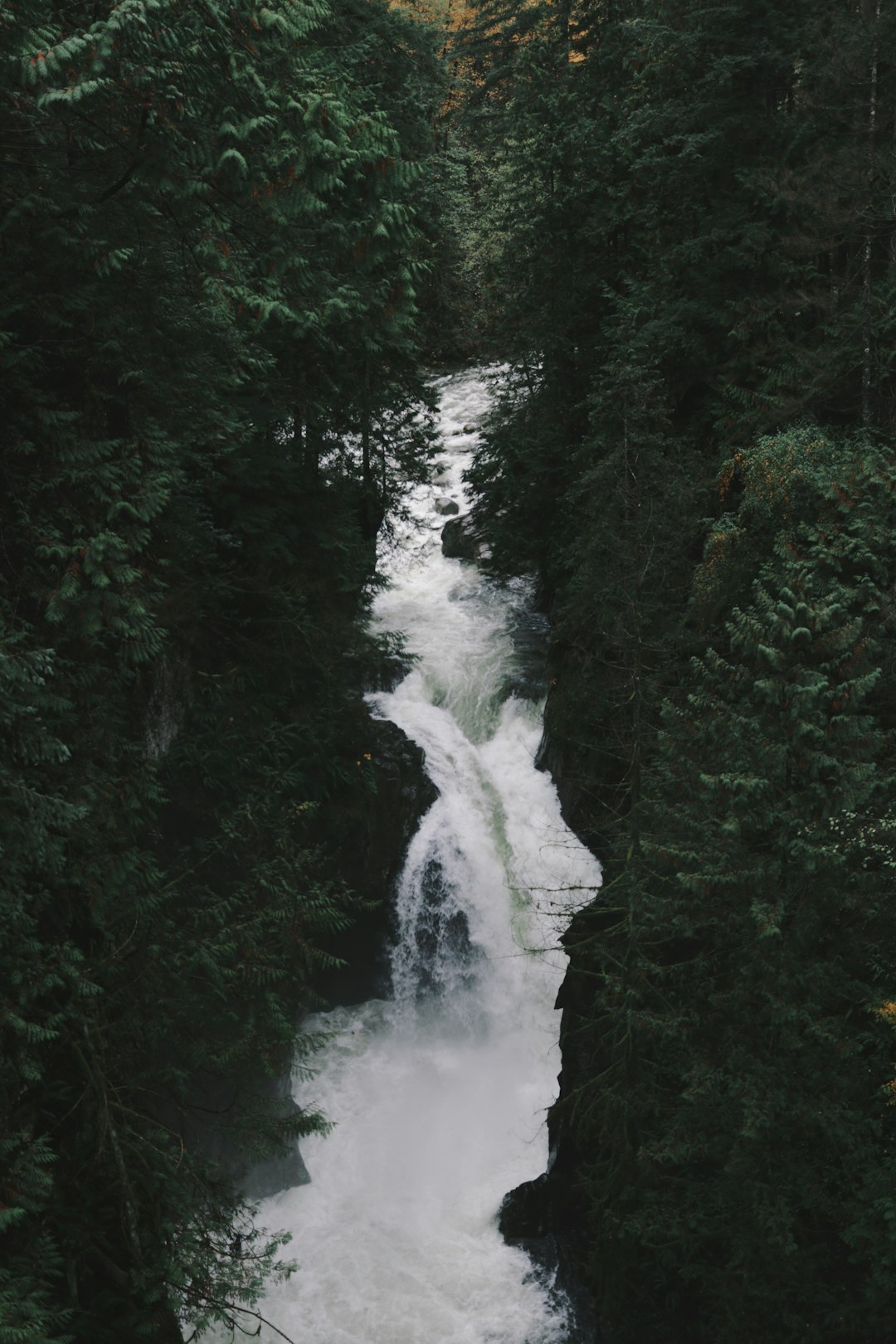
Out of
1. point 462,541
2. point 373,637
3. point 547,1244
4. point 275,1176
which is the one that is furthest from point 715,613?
point 462,541

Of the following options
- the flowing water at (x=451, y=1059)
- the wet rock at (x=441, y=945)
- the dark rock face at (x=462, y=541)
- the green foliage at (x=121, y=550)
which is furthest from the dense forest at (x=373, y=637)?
the dark rock face at (x=462, y=541)

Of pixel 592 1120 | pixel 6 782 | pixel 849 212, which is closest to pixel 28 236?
pixel 6 782

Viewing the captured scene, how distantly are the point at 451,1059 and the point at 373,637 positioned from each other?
6823mm

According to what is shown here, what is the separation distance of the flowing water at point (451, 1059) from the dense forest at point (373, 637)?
0.81 meters

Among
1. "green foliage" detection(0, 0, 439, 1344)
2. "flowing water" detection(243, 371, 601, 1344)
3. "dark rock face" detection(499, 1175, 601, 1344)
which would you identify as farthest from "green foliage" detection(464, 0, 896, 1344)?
"green foliage" detection(0, 0, 439, 1344)

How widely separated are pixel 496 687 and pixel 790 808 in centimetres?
1022

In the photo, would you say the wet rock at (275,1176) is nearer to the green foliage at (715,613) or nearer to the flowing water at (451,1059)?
the flowing water at (451,1059)

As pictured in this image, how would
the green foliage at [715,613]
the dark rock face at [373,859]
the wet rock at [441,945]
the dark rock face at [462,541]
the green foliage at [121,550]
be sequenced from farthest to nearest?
the dark rock face at [462,541], the wet rock at [441,945], the dark rock face at [373,859], the green foliage at [715,613], the green foliage at [121,550]

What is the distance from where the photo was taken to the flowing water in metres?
11.3

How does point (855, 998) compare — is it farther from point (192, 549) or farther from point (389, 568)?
point (389, 568)

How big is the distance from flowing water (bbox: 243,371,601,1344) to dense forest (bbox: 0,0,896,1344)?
815mm

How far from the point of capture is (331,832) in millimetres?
15125

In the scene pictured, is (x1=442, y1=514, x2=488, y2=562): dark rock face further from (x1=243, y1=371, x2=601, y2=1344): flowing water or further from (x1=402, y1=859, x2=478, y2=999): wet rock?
(x1=402, y1=859, x2=478, y2=999): wet rock

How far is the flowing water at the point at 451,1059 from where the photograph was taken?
11.3 m
